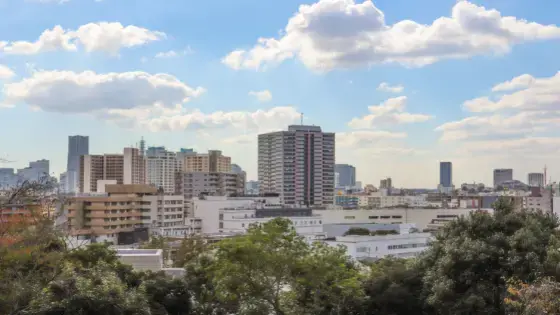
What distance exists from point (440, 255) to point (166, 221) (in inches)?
2042

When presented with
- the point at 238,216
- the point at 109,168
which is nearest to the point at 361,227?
the point at 238,216

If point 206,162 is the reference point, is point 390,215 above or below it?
below

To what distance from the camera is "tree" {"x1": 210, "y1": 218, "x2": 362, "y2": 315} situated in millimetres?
16688

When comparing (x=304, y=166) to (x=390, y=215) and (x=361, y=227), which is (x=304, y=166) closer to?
(x=390, y=215)

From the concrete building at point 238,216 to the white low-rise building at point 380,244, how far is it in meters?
12.3

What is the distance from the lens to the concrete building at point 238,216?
66375 mm

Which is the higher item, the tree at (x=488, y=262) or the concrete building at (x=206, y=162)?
the concrete building at (x=206, y=162)

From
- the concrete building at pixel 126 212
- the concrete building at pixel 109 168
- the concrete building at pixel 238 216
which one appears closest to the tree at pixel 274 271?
the concrete building at pixel 126 212

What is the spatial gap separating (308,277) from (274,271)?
94cm

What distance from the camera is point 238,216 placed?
2682 inches

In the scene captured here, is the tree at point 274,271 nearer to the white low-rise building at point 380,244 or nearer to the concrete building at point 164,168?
the white low-rise building at point 380,244

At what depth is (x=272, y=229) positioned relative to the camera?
674 inches

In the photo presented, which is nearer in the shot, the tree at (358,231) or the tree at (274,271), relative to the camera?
the tree at (274,271)

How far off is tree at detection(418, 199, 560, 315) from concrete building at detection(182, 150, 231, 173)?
4632 inches
